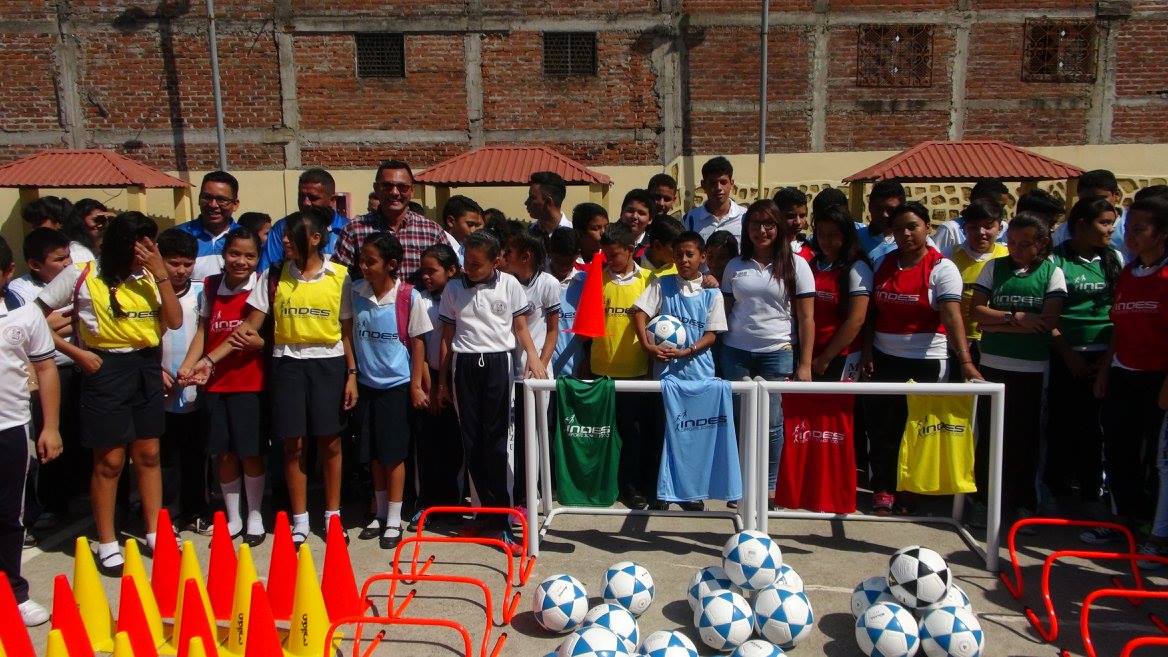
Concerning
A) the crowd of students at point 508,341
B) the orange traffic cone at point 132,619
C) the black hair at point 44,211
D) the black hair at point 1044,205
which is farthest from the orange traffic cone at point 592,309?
the black hair at point 44,211

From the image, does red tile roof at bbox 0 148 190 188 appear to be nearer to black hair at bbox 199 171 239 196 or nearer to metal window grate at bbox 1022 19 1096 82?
black hair at bbox 199 171 239 196

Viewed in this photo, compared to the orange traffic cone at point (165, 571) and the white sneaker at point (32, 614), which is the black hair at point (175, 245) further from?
the white sneaker at point (32, 614)

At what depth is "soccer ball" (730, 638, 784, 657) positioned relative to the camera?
3.19 m

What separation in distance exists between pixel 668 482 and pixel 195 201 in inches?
585

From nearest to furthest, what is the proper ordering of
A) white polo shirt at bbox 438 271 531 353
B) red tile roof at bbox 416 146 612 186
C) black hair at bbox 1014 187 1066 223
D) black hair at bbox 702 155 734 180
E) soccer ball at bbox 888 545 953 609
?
soccer ball at bbox 888 545 953 609 → white polo shirt at bbox 438 271 531 353 → black hair at bbox 1014 187 1066 223 → black hair at bbox 702 155 734 180 → red tile roof at bbox 416 146 612 186

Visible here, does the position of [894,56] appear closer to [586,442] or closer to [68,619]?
[586,442]

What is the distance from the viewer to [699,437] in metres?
4.55

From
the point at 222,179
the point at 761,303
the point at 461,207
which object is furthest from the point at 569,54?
the point at 761,303

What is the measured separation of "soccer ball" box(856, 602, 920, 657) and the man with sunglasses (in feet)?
14.8

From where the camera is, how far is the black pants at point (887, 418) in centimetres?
505

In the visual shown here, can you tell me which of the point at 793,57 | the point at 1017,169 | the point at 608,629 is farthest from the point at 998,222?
the point at 793,57

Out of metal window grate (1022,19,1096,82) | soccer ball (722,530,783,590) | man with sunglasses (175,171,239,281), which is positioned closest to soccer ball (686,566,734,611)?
soccer ball (722,530,783,590)

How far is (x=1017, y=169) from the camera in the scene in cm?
1224

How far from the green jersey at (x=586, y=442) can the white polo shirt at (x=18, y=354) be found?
2635mm
